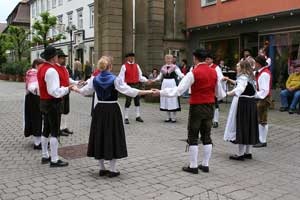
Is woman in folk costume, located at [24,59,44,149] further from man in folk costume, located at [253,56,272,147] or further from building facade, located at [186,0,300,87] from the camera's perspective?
building facade, located at [186,0,300,87]

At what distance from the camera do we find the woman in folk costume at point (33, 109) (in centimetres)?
780

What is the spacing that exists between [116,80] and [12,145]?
3.71 meters

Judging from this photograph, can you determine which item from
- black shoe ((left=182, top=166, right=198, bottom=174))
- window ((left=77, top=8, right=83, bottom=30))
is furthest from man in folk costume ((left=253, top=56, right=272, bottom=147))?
window ((left=77, top=8, right=83, bottom=30))

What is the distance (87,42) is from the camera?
125 ft

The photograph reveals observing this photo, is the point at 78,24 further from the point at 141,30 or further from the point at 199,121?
the point at 199,121

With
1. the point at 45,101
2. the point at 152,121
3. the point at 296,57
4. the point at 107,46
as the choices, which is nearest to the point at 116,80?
the point at 45,101

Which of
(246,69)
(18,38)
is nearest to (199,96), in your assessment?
(246,69)

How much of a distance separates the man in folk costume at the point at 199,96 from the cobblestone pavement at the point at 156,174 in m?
0.37

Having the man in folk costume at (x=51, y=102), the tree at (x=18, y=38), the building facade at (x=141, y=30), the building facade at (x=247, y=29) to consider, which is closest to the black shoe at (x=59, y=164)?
the man in folk costume at (x=51, y=102)

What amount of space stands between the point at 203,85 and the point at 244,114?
1.36 metres

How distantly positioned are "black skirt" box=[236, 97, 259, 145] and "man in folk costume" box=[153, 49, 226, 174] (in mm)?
932

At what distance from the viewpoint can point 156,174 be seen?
6.15 meters

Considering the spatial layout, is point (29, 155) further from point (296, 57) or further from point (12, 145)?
point (296, 57)

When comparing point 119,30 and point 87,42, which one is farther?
point 87,42
